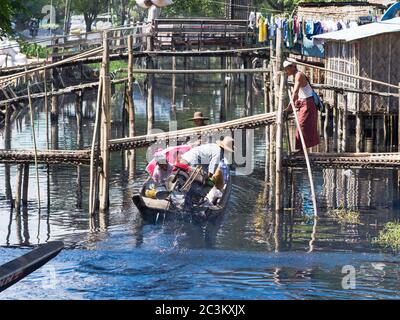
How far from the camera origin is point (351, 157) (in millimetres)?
19641

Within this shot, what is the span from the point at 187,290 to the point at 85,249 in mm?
2937

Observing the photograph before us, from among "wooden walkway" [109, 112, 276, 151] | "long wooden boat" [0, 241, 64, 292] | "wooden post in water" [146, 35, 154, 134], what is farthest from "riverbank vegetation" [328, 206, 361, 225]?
"wooden post in water" [146, 35, 154, 134]

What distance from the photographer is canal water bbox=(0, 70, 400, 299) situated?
15.3m

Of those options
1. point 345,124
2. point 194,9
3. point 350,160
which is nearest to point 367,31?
point 345,124

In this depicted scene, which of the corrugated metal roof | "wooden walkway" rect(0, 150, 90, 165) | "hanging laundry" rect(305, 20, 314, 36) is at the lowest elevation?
"wooden walkway" rect(0, 150, 90, 165)

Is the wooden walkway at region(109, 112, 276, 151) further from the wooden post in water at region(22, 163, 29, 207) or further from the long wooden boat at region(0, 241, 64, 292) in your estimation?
the long wooden boat at region(0, 241, 64, 292)

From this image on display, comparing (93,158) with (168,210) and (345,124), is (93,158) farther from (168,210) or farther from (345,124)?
(345,124)

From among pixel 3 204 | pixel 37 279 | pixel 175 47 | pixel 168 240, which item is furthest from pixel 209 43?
pixel 37 279

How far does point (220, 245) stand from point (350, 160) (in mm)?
3098

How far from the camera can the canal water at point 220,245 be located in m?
15.3

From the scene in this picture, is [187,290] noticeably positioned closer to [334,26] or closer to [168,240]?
[168,240]

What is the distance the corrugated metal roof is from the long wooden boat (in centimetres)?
1176

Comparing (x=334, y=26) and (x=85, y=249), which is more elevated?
(x=334, y=26)

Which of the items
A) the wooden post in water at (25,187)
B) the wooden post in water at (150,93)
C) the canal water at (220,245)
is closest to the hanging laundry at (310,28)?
the wooden post in water at (150,93)
